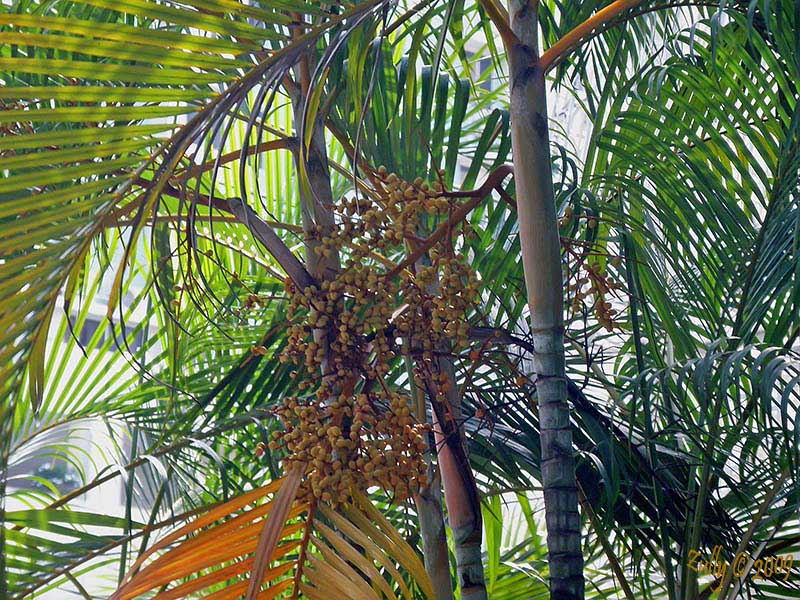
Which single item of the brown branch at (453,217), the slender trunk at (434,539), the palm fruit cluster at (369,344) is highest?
the brown branch at (453,217)

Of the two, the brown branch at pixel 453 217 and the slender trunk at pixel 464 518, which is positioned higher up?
Result: the brown branch at pixel 453 217

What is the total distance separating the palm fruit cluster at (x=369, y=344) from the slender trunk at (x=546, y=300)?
0.19ft

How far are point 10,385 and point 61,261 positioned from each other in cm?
10

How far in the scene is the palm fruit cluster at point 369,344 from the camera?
2.23 feet

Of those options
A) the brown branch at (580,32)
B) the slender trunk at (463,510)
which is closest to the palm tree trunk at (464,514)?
the slender trunk at (463,510)

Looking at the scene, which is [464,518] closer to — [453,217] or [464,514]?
[464,514]

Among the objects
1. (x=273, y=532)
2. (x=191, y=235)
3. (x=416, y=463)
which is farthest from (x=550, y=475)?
(x=191, y=235)

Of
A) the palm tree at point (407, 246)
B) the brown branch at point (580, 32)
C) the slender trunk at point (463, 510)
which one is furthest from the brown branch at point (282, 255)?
the brown branch at point (580, 32)

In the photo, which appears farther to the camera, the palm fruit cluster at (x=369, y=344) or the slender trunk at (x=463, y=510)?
the slender trunk at (x=463, y=510)

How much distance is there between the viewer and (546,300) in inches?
27.5

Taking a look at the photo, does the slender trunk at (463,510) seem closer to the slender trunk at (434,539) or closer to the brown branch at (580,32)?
the slender trunk at (434,539)

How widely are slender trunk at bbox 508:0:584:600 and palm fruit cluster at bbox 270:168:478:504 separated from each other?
6cm

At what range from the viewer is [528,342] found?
837mm

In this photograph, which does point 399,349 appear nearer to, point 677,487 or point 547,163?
point 547,163
